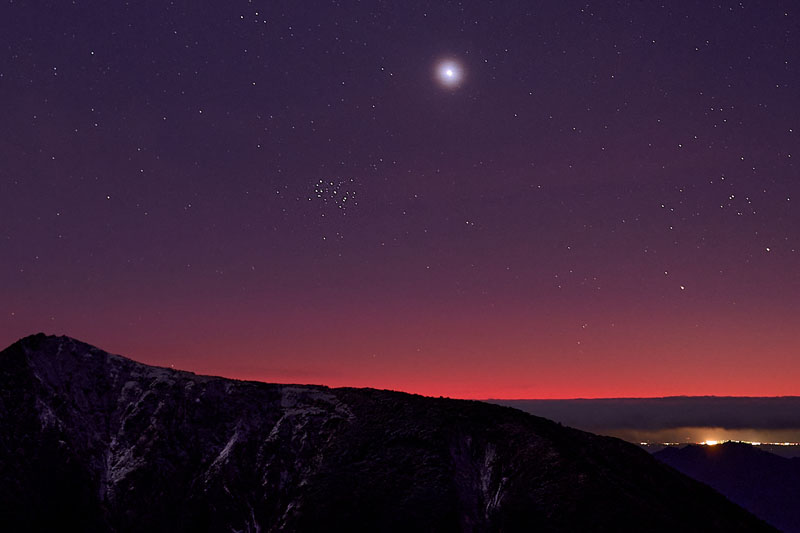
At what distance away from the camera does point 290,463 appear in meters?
83.1

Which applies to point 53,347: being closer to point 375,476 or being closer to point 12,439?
point 12,439

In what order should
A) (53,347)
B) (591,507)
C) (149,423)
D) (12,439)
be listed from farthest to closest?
(53,347)
(149,423)
(12,439)
(591,507)

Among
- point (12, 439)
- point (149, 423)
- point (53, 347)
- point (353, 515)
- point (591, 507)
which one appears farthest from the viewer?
point (53, 347)

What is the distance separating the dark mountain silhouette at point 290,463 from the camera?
7056 centimetres

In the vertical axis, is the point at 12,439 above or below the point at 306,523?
above

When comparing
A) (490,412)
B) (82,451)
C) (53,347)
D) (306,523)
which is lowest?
(306,523)

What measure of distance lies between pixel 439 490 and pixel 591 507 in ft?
50.3

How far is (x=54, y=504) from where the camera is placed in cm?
7762

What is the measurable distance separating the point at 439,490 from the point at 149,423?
37.5 meters

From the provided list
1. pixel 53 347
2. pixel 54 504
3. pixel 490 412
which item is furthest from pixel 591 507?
pixel 53 347

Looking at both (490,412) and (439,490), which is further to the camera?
(490,412)

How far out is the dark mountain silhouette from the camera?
70.6m

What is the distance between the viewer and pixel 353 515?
73188mm

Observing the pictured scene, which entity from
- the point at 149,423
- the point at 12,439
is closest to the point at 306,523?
the point at 149,423
